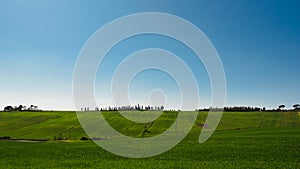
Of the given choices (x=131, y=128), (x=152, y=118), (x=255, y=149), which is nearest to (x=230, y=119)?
(x=152, y=118)

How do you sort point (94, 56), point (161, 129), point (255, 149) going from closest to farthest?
point (94, 56) → point (255, 149) → point (161, 129)

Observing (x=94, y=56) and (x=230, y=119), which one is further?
(x=230, y=119)

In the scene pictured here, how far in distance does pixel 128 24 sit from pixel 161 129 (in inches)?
2928

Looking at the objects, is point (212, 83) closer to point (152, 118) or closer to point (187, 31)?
point (187, 31)

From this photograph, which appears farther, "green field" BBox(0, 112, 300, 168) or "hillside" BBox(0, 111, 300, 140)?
"hillside" BBox(0, 111, 300, 140)

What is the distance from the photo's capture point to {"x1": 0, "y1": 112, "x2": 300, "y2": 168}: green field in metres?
28.2

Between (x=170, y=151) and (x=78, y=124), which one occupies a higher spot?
(x=78, y=124)

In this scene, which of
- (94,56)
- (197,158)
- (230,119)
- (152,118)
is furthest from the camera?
(230,119)

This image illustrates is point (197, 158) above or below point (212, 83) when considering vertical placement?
below

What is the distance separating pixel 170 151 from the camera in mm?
37531

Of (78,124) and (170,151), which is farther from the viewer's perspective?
(78,124)

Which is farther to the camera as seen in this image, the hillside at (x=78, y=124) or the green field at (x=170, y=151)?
the hillside at (x=78, y=124)

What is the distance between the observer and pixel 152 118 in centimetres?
10888

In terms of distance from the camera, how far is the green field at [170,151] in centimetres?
2823
